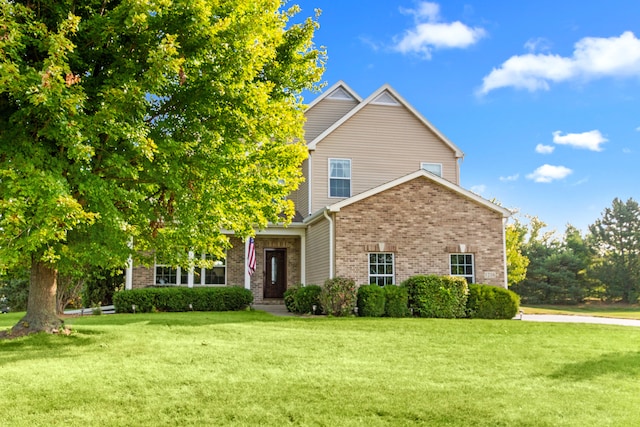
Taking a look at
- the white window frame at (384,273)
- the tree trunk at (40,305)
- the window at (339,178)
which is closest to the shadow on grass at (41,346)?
the tree trunk at (40,305)

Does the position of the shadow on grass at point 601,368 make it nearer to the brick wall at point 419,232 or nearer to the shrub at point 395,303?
the shrub at point 395,303

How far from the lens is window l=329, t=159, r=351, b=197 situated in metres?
22.2

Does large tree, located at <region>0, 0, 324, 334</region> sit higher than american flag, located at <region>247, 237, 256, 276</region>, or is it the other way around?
large tree, located at <region>0, 0, 324, 334</region>

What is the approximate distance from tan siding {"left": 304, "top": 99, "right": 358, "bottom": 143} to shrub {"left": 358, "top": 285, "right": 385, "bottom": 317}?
908 cm

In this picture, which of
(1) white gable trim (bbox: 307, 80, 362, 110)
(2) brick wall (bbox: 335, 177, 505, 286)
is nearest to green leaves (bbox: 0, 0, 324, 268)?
(2) brick wall (bbox: 335, 177, 505, 286)

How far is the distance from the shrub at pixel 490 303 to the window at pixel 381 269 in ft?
8.69

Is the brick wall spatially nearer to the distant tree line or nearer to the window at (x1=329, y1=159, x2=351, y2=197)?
the window at (x1=329, y1=159, x2=351, y2=197)

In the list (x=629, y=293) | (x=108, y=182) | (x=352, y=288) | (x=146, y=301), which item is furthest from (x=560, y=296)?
(x=108, y=182)

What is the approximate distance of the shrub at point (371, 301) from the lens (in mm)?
16484

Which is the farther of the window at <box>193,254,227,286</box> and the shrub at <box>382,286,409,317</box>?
the window at <box>193,254,227,286</box>

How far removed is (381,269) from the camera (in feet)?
60.0

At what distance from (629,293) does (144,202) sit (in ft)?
133

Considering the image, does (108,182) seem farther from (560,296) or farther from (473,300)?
(560,296)

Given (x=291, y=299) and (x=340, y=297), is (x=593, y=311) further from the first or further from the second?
(x=340, y=297)
